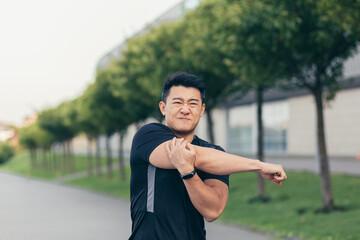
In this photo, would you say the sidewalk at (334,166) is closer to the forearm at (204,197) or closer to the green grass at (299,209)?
the green grass at (299,209)

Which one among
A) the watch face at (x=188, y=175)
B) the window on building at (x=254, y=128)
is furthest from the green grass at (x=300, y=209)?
the window on building at (x=254, y=128)

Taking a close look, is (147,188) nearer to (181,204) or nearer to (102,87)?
(181,204)

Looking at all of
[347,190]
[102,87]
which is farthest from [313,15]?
[102,87]

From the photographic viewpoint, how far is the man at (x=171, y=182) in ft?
7.13

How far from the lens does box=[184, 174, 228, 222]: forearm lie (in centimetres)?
204

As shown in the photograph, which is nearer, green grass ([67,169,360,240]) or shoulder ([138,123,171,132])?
shoulder ([138,123,171,132])

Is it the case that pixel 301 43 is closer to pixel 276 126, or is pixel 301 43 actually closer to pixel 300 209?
pixel 300 209

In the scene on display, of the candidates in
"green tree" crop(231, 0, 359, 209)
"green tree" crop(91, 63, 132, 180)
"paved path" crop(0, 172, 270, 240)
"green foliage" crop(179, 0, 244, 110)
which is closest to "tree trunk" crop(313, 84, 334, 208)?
"green tree" crop(231, 0, 359, 209)

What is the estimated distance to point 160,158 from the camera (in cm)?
215

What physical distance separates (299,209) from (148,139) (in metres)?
9.77

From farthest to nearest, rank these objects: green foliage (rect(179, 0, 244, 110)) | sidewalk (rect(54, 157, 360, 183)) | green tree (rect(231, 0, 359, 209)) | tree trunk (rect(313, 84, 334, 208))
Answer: sidewalk (rect(54, 157, 360, 183))
green foliage (rect(179, 0, 244, 110))
tree trunk (rect(313, 84, 334, 208))
green tree (rect(231, 0, 359, 209))

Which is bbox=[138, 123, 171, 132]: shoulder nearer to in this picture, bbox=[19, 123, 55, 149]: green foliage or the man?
the man

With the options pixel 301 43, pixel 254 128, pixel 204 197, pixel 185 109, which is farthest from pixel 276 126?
pixel 204 197

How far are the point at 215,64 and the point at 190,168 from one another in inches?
481
